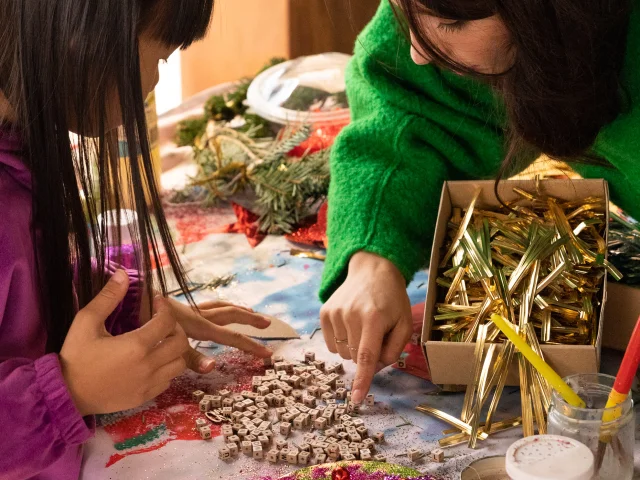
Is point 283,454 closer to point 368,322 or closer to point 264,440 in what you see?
point 264,440

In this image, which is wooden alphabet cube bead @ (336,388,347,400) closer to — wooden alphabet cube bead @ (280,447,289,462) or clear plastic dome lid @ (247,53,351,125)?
wooden alphabet cube bead @ (280,447,289,462)

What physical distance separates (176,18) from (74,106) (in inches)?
5.1

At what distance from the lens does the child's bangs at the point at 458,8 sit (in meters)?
0.78

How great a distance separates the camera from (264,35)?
230cm

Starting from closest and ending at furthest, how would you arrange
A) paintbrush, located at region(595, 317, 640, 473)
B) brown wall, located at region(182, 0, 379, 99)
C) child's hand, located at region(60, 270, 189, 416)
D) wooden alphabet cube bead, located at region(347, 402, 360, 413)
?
paintbrush, located at region(595, 317, 640, 473)
child's hand, located at region(60, 270, 189, 416)
wooden alphabet cube bead, located at region(347, 402, 360, 413)
brown wall, located at region(182, 0, 379, 99)

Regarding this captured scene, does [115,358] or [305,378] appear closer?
[115,358]

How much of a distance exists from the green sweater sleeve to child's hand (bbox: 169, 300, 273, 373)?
108mm

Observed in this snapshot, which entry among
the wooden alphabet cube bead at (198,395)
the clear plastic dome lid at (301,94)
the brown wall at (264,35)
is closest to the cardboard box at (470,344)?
the wooden alphabet cube bead at (198,395)

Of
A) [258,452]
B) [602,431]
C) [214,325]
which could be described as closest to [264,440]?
[258,452]

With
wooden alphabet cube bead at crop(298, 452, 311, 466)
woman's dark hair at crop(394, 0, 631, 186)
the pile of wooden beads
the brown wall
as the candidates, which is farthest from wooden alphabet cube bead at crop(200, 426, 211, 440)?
the brown wall

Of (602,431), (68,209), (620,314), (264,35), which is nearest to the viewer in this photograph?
(602,431)

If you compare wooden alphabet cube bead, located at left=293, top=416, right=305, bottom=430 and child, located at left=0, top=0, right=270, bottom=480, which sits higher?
child, located at left=0, top=0, right=270, bottom=480

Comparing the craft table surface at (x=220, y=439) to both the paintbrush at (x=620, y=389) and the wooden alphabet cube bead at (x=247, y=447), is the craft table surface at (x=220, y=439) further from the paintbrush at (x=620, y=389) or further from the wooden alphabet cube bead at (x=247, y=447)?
the paintbrush at (x=620, y=389)

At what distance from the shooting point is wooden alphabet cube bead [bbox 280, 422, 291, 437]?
3.02 feet
